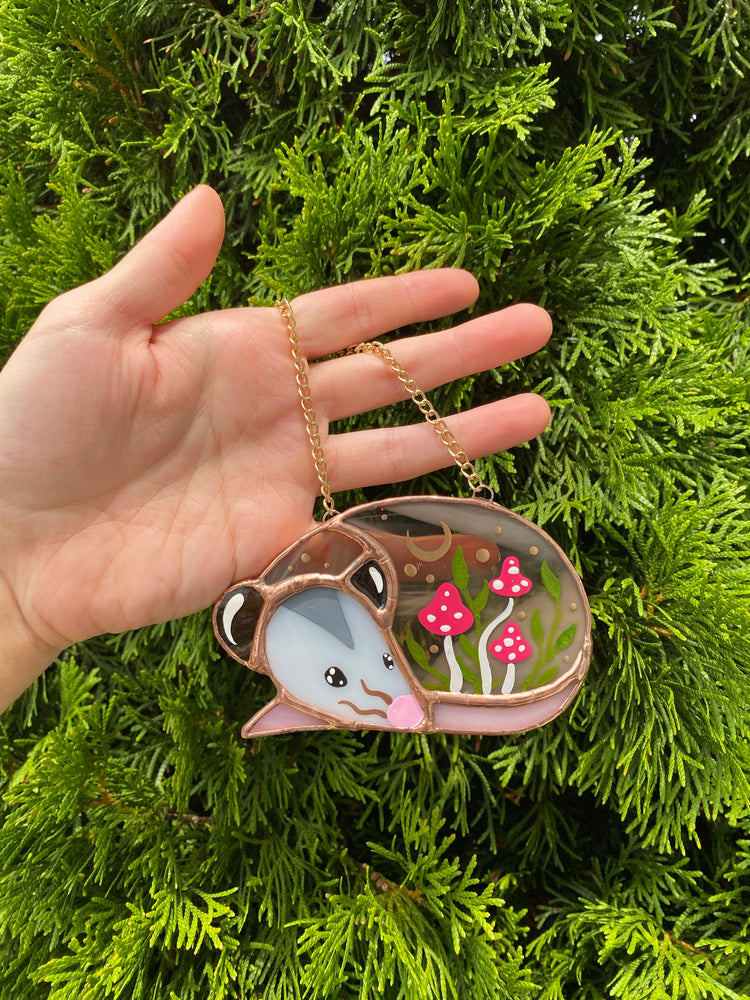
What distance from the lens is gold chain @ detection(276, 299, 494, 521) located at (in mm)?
1399

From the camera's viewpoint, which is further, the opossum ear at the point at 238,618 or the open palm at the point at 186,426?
the opossum ear at the point at 238,618

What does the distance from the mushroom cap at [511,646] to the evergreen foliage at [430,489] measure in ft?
0.57

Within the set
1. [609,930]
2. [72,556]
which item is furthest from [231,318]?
[609,930]

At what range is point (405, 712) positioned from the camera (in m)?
1.39

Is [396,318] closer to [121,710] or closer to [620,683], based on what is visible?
[620,683]

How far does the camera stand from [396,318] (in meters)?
1.40

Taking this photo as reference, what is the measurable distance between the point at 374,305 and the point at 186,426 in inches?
17.3

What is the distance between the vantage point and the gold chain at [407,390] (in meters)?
1.40

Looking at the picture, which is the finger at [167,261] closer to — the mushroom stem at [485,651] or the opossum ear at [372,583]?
the opossum ear at [372,583]

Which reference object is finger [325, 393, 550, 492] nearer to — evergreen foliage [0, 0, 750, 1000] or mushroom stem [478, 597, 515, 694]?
evergreen foliage [0, 0, 750, 1000]

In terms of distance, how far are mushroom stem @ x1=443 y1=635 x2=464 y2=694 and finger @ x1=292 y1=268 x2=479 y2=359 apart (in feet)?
2.08

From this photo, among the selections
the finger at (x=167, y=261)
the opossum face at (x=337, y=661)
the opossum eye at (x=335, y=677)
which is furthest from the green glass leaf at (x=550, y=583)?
the finger at (x=167, y=261)

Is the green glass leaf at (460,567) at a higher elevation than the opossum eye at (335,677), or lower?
higher

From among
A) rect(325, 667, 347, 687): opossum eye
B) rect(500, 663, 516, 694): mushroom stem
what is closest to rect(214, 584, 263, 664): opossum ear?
rect(325, 667, 347, 687): opossum eye
